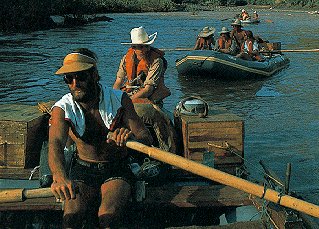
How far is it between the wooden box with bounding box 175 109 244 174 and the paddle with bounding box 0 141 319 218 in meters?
2.11

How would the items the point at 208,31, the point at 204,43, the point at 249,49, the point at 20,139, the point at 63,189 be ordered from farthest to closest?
the point at 249,49
the point at 204,43
the point at 208,31
the point at 20,139
the point at 63,189

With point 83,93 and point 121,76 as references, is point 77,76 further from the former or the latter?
point 121,76

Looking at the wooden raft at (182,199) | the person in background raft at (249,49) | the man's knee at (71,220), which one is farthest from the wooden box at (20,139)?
the person in background raft at (249,49)

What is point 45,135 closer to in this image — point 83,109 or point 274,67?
point 83,109

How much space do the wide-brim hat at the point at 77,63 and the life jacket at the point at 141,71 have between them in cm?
288

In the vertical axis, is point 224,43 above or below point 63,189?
below

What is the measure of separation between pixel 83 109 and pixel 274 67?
15358 millimetres

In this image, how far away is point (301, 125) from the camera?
12195 mm

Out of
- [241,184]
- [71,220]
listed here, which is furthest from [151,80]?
[241,184]

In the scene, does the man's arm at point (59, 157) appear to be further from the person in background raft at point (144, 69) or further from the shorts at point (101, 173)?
the person in background raft at point (144, 69)

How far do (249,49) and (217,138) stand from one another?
12073 millimetres

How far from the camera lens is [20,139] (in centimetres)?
633

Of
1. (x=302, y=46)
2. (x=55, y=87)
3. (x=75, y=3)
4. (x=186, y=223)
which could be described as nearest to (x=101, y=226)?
(x=186, y=223)

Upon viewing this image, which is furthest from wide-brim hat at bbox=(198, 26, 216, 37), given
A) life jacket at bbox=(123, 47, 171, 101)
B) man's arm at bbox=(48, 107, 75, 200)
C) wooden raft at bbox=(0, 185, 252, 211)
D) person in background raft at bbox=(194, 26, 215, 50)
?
man's arm at bbox=(48, 107, 75, 200)
